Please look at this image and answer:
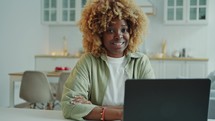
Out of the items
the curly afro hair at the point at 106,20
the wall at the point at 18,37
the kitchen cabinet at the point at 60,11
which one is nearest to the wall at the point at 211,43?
the kitchen cabinet at the point at 60,11

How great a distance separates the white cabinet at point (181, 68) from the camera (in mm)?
5316

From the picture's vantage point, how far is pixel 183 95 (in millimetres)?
948

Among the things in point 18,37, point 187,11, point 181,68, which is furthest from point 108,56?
point 187,11

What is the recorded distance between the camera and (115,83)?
1.43m

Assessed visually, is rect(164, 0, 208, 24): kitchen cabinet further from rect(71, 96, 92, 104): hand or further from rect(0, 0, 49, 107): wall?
rect(71, 96, 92, 104): hand

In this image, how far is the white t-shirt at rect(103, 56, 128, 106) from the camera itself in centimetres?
141

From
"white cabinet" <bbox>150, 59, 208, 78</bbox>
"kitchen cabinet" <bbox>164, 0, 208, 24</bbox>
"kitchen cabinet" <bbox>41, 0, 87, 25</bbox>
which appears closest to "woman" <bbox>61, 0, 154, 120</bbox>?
"white cabinet" <bbox>150, 59, 208, 78</bbox>

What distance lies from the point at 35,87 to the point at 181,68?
2.92 metres

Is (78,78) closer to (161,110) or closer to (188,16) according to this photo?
(161,110)

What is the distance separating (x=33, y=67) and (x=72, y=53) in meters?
0.91

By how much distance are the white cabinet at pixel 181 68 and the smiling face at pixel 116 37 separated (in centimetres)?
412

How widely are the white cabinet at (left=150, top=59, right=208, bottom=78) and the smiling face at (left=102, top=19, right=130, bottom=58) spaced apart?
412 centimetres

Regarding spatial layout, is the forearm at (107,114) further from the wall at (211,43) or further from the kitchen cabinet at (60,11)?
the kitchen cabinet at (60,11)

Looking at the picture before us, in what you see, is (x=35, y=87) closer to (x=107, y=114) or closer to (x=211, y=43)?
(x=107, y=114)
